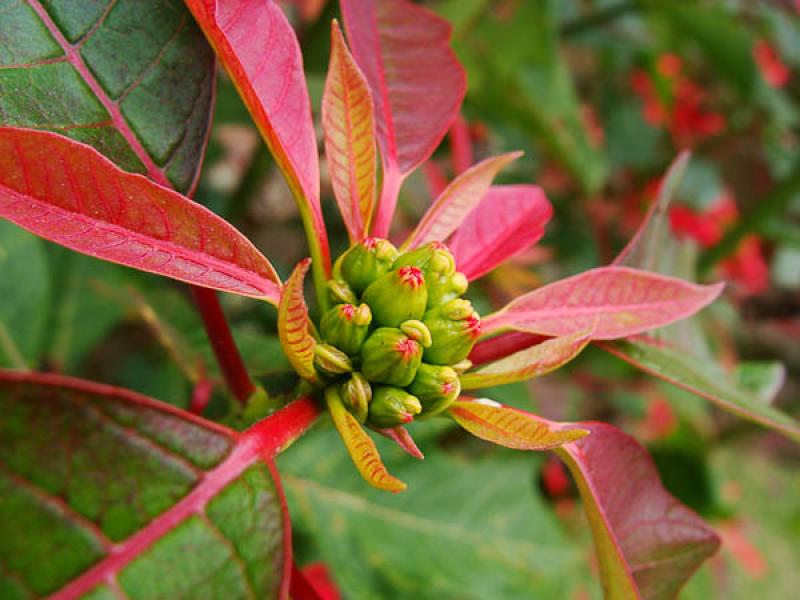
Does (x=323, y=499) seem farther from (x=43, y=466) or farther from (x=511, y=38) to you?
(x=511, y=38)

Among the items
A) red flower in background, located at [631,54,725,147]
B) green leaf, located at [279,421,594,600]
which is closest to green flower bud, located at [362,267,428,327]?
green leaf, located at [279,421,594,600]

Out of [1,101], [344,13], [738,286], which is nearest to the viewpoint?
[1,101]

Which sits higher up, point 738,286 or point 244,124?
point 244,124

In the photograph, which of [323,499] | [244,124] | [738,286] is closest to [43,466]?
[323,499]

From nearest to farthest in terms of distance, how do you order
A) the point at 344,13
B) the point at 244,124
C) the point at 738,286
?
the point at 344,13
the point at 244,124
the point at 738,286

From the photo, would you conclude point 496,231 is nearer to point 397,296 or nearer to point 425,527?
point 397,296

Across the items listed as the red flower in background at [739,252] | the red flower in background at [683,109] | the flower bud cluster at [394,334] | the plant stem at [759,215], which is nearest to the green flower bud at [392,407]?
the flower bud cluster at [394,334]

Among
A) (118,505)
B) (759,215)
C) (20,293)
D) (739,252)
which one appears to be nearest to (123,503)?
(118,505)
